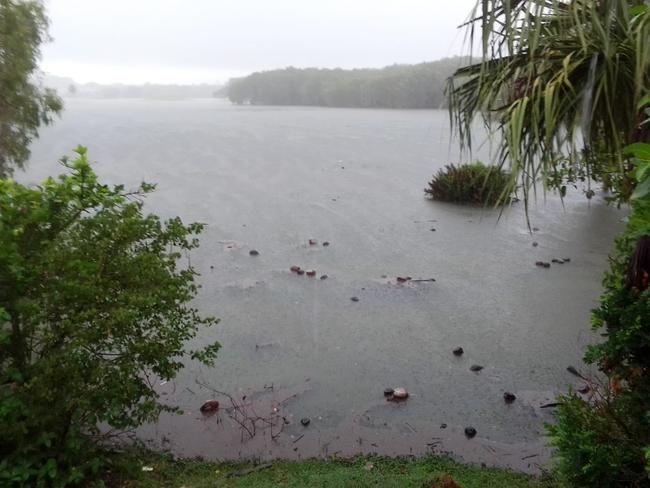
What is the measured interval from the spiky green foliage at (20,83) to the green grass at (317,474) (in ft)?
37.2

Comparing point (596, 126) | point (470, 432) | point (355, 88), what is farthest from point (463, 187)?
point (355, 88)

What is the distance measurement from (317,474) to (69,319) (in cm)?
187

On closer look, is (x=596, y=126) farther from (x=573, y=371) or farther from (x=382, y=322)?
(x=382, y=322)

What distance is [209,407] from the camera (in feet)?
14.5

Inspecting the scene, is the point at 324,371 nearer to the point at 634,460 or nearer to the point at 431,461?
the point at 431,461

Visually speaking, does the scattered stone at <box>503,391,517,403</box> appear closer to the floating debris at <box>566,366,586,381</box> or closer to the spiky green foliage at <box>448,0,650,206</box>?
the floating debris at <box>566,366,586,381</box>

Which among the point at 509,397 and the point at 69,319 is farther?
the point at 509,397

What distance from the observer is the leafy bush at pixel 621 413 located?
2166 millimetres

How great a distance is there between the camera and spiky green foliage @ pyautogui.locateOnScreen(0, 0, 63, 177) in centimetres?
1203

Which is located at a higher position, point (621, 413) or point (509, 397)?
point (621, 413)

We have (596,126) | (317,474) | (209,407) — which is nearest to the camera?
(596,126)

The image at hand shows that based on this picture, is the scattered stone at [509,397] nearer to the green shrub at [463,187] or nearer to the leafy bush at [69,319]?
the leafy bush at [69,319]

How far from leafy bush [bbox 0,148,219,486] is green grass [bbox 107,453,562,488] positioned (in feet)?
1.15

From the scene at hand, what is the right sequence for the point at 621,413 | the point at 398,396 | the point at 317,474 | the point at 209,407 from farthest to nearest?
the point at 398,396, the point at 209,407, the point at 317,474, the point at 621,413
